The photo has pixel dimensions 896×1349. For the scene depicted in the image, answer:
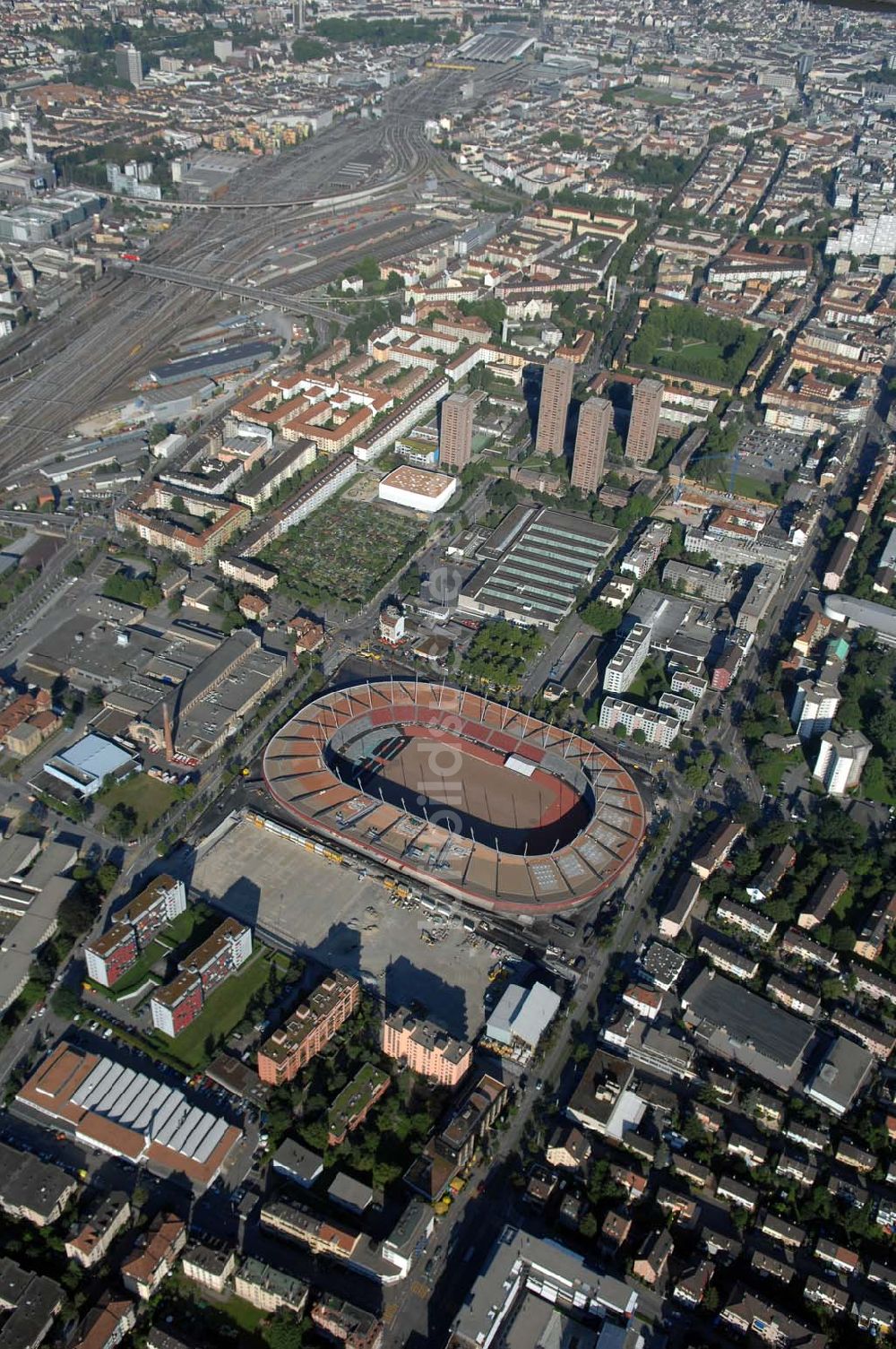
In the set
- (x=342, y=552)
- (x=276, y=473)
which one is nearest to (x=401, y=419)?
(x=276, y=473)

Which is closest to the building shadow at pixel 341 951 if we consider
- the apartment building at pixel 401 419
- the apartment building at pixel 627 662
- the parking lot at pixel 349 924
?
the parking lot at pixel 349 924

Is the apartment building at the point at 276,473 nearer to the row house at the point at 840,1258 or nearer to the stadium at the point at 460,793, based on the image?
the stadium at the point at 460,793

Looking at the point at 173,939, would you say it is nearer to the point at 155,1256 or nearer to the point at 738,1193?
the point at 155,1256

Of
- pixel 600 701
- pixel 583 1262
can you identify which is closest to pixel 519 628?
pixel 600 701

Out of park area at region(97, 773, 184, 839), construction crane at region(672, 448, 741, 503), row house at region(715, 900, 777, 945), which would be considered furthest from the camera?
construction crane at region(672, 448, 741, 503)

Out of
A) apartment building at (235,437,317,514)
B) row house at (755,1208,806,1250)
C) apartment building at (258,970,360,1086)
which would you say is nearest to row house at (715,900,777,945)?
row house at (755,1208,806,1250)

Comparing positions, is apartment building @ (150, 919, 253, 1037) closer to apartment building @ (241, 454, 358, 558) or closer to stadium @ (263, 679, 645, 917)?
stadium @ (263, 679, 645, 917)
